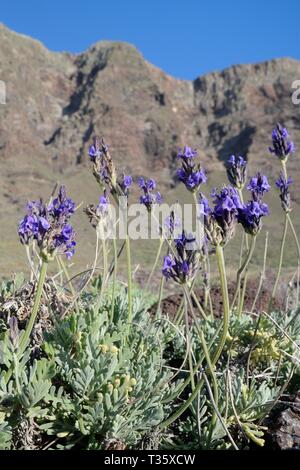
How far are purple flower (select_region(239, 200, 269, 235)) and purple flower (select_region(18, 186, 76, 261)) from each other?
1.15 metres

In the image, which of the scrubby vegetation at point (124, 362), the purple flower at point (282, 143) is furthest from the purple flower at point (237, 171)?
the purple flower at point (282, 143)

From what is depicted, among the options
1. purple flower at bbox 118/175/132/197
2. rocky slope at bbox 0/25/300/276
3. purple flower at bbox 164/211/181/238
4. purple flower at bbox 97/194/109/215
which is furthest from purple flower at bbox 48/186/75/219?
rocky slope at bbox 0/25/300/276

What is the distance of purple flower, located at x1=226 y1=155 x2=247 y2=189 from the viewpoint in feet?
14.8

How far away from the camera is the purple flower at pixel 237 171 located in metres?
4.52

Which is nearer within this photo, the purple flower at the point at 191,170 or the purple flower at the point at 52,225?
the purple flower at the point at 52,225

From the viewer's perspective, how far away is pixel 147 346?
430 centimetres

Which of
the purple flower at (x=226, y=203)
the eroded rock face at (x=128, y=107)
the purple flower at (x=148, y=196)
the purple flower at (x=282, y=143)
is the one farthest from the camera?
the eroded rock face at (x=128, y=107)

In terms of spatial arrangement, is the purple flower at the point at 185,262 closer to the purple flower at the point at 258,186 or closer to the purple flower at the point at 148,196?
the purple flower at the point at 258,186

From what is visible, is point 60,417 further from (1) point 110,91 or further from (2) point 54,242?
(1) point 110,91

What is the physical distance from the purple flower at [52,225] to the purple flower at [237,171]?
1.55 metres

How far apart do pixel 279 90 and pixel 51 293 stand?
567 ft

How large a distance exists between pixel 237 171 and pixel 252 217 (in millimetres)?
1259

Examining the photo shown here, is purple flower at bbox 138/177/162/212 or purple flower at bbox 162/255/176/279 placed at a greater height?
purple flower at bbox 138/177/162/212

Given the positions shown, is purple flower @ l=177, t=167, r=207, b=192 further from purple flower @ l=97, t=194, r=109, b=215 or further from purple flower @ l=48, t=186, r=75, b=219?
purple flower @ l=48, t=186, r=75, b=219
